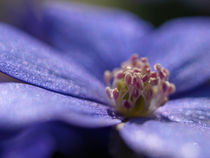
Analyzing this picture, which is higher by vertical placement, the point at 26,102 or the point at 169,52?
the point at 169,52

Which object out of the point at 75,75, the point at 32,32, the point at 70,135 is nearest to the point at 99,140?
the point at 70,135

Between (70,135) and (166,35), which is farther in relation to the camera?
(166,35)

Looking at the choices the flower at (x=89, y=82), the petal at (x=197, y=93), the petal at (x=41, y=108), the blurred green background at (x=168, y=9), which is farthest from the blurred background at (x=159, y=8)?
the petal at (x=41, y=108)

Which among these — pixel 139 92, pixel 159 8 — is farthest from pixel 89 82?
pixel 159 8

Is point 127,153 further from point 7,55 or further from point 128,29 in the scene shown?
point 128,29

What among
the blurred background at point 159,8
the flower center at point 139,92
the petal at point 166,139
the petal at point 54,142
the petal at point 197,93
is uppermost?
the blurred background at point 159,8

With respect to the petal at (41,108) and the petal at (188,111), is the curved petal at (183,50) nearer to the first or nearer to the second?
the petal at (188,111)

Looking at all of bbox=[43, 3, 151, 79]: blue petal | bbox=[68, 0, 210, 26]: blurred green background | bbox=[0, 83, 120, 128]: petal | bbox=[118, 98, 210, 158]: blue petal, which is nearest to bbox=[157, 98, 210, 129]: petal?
bbox=[118, 98, 210, 158]: blue petal
